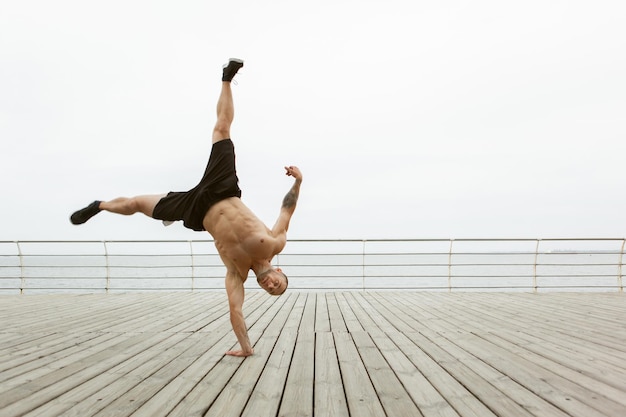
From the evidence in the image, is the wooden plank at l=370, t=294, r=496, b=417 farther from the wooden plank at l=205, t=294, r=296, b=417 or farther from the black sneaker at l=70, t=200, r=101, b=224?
the black sneaker at l=70, t=200, r=101, b=224

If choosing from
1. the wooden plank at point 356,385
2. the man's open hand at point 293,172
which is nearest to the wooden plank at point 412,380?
the wooden plank at point 356,385

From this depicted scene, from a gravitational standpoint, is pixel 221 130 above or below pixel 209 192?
above

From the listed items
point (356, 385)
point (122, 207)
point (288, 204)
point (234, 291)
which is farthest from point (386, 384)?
point (122, 207)

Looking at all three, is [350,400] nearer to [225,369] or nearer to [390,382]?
[390,382]

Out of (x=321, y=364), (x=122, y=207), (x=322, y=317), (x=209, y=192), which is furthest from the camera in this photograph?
(x=322, y=317)

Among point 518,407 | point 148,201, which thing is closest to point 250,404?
point 518,407

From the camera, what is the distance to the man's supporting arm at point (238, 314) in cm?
301

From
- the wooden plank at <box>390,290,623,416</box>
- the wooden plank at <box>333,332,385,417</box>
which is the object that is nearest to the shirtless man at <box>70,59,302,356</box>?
the wooden plank at <box>333,332,385,417</box>

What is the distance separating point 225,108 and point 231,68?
30 cm

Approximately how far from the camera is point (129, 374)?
2572 millimetres

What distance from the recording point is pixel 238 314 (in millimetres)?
3082

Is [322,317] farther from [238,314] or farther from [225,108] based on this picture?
[225,108]

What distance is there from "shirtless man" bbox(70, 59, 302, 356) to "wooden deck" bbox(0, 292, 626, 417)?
51 cm

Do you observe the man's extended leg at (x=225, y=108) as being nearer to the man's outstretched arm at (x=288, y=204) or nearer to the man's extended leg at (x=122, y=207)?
the man's outstretched arm at (x=288, y=204)
